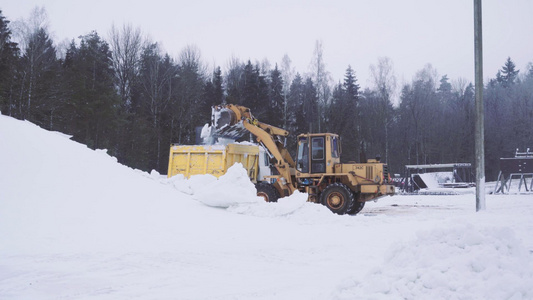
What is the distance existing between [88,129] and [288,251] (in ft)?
87.6

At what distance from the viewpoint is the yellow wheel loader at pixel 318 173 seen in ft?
45.1

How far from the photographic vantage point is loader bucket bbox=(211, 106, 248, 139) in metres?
14.9

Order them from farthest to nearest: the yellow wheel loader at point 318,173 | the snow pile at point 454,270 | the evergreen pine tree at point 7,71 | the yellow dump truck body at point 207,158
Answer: the evergreen pine tree at point 7,71 < the yellow dump truck body at point 207,158 < the yellow wheel loader at point 318,173 < the snow pile at point 454,270

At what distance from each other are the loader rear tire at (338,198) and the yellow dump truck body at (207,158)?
345cm

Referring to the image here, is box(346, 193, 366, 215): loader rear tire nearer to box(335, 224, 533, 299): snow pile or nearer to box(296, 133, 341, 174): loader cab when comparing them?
box(296, 133, 341, 174): loader cab

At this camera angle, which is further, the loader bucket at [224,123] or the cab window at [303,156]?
the loader bucket at [224,123]

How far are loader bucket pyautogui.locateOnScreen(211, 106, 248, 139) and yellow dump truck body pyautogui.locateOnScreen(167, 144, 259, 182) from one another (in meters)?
0.64

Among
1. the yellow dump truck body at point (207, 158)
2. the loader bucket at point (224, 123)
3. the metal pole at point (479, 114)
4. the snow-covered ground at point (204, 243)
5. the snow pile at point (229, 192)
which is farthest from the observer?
the loader bucket at point (224, 123)

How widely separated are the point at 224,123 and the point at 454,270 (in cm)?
1174

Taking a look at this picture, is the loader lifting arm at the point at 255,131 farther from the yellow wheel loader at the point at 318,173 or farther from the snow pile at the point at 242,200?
the snow pile at the point at 242,200

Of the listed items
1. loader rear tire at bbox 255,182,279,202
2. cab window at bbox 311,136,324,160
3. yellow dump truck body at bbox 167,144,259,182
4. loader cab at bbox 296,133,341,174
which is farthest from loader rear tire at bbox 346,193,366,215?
yellow dump truck body at bbox 167,144,259,182

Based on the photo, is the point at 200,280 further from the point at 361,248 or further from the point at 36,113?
the point at 36,113

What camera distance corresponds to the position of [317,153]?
14.3m

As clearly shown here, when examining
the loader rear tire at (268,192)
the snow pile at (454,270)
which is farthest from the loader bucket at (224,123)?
the snow pile at (454,270)
